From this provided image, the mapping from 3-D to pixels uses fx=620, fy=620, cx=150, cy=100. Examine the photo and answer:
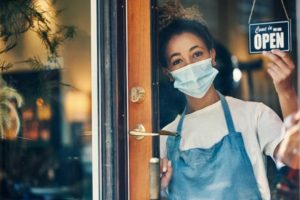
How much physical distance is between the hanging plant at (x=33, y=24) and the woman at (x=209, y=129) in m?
0.94

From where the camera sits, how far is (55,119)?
4.68 metres

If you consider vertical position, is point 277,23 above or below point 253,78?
above

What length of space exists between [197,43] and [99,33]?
488 millimetres

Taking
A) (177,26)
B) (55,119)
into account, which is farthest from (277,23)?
(55,119)

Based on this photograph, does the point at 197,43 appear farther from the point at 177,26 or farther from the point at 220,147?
the point at 220,147

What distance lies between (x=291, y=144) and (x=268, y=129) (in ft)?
0.40

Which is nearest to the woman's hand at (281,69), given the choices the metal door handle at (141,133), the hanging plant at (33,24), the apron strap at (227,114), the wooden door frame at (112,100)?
the apron strap at (227,114)

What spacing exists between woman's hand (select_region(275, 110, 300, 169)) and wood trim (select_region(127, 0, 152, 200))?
0.62 m

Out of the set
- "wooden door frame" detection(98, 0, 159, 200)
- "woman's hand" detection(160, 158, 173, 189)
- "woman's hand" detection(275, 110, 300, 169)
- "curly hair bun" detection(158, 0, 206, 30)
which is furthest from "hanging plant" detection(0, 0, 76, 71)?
"woman's hand" detection(275, 110, 300, 169)

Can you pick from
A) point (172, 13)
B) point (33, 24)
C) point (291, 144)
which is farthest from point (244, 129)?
point (33, 24)

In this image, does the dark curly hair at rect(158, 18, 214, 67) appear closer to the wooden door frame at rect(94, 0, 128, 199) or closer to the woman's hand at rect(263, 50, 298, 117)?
the wooden door frame at rect(94, 0, 128, 199)

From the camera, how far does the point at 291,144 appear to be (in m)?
2.74

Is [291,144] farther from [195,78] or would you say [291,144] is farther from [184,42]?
[184,42]

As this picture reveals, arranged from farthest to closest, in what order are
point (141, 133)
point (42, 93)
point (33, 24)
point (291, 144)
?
point (42, 93) → point (33, 24) → point (141, 133) → point (291, 144)
